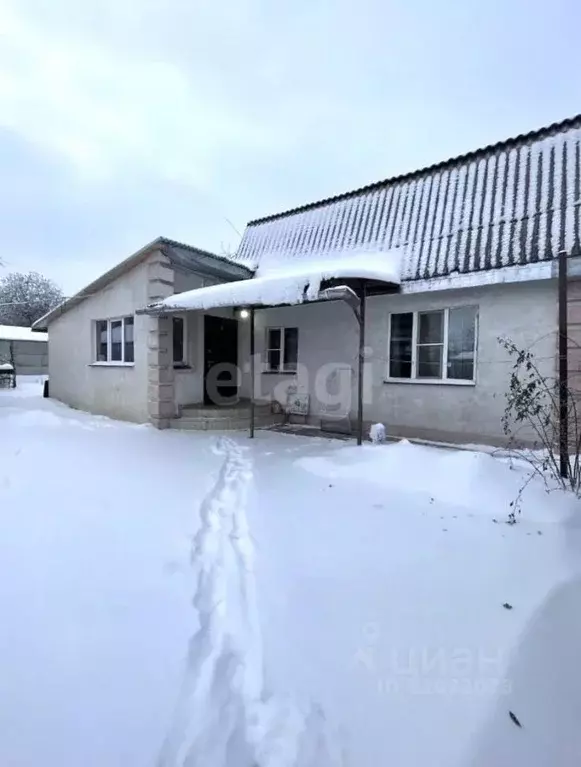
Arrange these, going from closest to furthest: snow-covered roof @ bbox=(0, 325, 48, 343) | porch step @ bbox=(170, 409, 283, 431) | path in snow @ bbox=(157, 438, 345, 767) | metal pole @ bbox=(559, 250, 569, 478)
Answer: path in snow @ bbox=(157, 438, 345, 767), metal pole @ bbox=(559, 250, 569, 478), porch step @ bbox=(170, 409, 283, 431), snow-covered roof @ bbox=(0, 325, 48, 343)

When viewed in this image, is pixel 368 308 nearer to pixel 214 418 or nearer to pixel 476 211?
pixel 476 211

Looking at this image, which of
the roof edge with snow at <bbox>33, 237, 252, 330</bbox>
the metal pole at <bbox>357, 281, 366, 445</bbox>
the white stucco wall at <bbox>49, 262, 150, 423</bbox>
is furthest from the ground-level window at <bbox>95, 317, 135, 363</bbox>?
the metal pole at <bbox>357, 281, 366, 445</bbox>

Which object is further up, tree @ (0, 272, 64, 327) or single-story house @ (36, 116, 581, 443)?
tree @ (0, 272, 64, 327)

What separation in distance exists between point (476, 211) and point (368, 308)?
8.42 feet

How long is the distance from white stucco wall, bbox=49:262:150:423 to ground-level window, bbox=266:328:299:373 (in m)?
2.94

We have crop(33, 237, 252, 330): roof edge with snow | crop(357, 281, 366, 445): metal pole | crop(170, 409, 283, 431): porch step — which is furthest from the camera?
crop(170, 409, 283, 431): porch step

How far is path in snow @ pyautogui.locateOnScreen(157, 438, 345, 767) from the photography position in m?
1.44

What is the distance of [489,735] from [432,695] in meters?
0.25

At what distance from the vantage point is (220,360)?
9.85m

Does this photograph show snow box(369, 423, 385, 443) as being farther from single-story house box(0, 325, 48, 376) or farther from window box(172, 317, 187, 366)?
single-story house box(0, 325, 48, 376)

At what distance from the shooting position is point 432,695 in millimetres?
1727

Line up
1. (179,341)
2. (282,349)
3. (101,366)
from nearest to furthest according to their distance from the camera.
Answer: (179,341) → (282,349) → (101,366)

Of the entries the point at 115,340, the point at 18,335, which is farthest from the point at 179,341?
the point at 18,335

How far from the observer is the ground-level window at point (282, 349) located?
9523 mm
